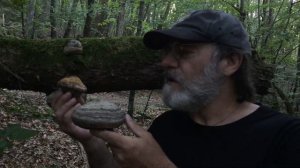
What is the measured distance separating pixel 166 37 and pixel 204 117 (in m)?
0.59

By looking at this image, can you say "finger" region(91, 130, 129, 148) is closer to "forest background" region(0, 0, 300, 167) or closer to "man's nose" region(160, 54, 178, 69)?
"man's nose" region(160, 54, 178, 69)

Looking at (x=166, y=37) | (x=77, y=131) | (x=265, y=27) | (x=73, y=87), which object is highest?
(x=166, y=37)

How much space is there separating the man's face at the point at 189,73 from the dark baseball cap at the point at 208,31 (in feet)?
0.26

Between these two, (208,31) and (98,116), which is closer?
(98,116)

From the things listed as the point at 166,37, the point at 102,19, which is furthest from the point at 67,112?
the point at 102,19

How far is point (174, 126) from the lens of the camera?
254cm

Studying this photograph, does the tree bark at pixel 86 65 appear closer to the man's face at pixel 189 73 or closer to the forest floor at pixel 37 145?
the forest floor at pixel 37 145

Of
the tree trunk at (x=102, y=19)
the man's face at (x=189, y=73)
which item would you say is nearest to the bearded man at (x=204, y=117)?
the man's face at (x=189, y=73)

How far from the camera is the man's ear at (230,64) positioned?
95.7 inches

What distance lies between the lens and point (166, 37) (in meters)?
2.39

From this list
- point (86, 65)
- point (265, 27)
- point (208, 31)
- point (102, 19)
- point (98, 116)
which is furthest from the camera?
point (102, 19)

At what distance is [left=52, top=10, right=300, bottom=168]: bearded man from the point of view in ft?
7.02

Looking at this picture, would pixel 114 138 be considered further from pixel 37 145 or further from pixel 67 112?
pixel 37 145

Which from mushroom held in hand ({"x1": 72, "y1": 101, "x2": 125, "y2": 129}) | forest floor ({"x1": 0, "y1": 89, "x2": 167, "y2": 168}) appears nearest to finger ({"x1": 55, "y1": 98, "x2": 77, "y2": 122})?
mushroom held in hand ({"x1": 72, "y1": 101, "x2": 125, "y2": 129})
